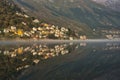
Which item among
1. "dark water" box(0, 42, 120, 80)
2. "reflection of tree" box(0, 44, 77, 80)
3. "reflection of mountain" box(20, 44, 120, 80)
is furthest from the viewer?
"reflection of tree" box(0, 44, 77, 80)

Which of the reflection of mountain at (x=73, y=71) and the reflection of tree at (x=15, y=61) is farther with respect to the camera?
the reflection of tree at (x=15, y=61)

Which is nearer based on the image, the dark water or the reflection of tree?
the dark water

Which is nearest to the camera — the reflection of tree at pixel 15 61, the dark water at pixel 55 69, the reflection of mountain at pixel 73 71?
the reflection of mountain at pixel 73 71

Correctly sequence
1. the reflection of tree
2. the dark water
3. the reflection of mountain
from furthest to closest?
the reflection of tree < the dark water < the reflection of mountain

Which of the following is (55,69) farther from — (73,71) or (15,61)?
(15,61)

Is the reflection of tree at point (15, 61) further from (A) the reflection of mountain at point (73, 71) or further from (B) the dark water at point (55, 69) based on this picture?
(A) the reflection of mountain at point (73, 71)

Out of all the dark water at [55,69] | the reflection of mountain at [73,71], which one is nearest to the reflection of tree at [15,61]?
the dark water at [55,69]

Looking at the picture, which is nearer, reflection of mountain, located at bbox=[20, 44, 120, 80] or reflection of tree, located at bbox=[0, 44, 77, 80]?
reflection of mountain, located at bbox=[20, 44, 120, 80]

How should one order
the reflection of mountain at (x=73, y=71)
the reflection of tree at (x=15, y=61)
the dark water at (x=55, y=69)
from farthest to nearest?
1. the reflection of tree at (x=15, y=61)
2. the dark water at (x=55, y=69)
3. the reflection of mountain at (x=73, y=71)

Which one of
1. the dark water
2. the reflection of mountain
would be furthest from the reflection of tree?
the reflection of mountain

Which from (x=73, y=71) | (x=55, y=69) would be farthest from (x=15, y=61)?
(x=73, y=71)

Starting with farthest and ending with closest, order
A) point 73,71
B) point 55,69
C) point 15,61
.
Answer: point 15,61, point 55,69, point 73,71

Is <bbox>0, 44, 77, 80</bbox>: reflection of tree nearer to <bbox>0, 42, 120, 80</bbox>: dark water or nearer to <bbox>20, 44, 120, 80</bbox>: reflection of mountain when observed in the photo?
<bbox>0, 42, 120, 80</bbox>: dark water

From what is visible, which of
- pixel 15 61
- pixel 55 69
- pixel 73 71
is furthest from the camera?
pixel 15 61
